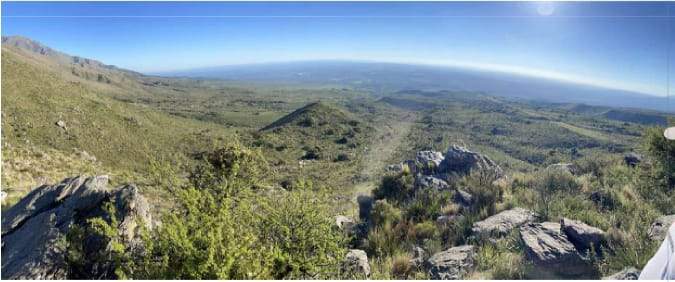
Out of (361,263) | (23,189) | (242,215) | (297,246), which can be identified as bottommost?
(23,189)

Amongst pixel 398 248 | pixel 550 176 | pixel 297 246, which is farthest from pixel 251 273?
pixel 550 176

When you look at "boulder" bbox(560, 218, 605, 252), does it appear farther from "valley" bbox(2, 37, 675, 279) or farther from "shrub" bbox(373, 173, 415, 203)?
"shrub" bbox(373, 173, 415, 203)

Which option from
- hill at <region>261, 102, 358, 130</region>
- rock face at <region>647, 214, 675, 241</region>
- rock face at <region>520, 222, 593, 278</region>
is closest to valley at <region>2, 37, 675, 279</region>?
rock face at <region>520, 222, 593, 278</region>

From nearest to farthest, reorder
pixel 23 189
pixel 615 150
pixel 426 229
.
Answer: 1. pixel 426 229
2. pixel 23 189
3. pixel 615 150

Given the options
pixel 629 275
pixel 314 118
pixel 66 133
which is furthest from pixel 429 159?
pixel 314 118

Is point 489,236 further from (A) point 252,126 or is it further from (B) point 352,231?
(A) point 252,126

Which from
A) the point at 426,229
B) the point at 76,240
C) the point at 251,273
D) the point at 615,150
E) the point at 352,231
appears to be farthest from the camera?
the point at 615,150

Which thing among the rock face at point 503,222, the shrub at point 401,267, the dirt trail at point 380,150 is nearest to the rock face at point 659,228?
the rock face at point 503,222
